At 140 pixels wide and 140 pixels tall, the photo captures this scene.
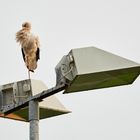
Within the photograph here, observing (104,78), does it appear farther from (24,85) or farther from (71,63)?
(24,85)

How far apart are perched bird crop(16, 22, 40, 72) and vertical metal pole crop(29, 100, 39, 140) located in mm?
2973

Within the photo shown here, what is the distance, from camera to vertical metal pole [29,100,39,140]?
8.05m

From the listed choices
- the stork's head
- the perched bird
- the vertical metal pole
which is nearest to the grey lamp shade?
the vertical metal pole

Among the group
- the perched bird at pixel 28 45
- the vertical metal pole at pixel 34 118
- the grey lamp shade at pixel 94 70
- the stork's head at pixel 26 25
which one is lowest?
the vertical metal pole at pixel 34 118

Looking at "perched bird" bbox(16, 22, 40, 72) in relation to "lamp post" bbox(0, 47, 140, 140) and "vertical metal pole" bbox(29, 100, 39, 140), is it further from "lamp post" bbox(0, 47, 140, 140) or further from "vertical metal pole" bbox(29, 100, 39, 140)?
"lamp post" bbox(0, 47, 140, 140)

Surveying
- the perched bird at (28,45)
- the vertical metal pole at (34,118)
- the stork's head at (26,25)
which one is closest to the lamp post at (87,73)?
the vertical metal pole at (34,118)

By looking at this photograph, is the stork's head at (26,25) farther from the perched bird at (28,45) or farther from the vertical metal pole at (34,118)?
the vertical metal pole at (34,118)

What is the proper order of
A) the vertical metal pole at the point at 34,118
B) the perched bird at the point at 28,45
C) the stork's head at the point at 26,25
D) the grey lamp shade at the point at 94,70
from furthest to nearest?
the stork's head at the point at 26,25, the perched bird at the point at 28,45, the vertical metal pole at the point at 34,118, the grey lamp shade at the point at 94,70

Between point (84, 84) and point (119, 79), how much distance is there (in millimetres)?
514

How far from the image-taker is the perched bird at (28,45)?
11.6 meters

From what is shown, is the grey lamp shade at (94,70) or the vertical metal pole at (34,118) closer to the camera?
the grey lamp shade at (94,70)

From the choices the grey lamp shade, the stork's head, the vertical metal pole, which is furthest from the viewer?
the stork's head

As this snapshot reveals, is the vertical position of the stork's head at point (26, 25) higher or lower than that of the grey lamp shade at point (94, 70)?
higher

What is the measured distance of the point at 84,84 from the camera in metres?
7.73
